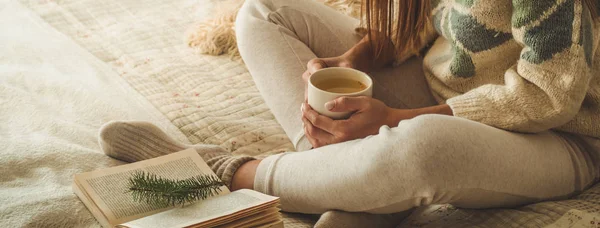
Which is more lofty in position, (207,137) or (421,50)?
(421,50)

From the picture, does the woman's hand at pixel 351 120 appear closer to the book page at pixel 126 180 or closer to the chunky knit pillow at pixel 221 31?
the book page at pixel 126 180

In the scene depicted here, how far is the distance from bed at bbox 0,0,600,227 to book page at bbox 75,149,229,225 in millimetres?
34

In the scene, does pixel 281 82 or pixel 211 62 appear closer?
pixel 281 82

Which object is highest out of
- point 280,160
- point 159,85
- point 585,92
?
point 585,92

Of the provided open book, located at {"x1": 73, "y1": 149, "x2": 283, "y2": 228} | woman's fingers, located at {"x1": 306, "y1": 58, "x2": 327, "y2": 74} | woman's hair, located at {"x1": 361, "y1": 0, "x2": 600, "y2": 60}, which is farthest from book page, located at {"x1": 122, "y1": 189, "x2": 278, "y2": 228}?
woman's hair, located at {"x1": 361, "y1": 0, "x2": 600, "y2": 60}

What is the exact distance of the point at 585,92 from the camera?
2.88 ft

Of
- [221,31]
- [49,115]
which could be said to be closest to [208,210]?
[49,115]

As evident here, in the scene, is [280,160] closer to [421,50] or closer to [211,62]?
[421,50]

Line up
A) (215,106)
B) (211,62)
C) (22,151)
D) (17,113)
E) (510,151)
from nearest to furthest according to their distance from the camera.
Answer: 1. (510,151)
2. (22,151)
3. (17,113)
4. (215,106)
5. (211,62)

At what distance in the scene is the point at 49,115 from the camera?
118cm

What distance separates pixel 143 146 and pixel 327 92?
0.34m

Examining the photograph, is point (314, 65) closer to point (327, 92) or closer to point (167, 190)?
point (327, 92)

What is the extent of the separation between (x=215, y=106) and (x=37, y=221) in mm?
509

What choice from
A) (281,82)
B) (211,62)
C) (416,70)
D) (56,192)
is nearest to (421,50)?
(416,70)
